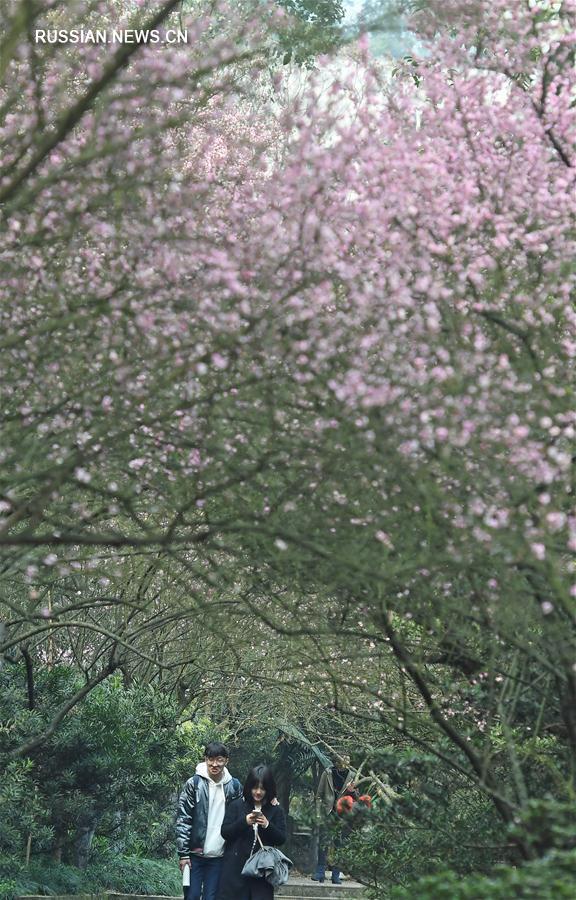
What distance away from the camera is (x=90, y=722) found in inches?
662

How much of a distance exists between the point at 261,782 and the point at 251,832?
17.0 inches

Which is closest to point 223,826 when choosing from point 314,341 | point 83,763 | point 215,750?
point 215,750

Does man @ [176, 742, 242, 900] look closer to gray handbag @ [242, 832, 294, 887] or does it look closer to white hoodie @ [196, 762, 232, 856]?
white hoodie @ [196, 762, 232, 856]

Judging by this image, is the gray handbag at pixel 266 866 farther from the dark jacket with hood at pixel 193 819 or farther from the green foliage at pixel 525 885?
the green foliage at pixel 525 885

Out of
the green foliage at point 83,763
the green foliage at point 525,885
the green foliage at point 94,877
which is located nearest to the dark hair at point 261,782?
the green foliage at point 525,885

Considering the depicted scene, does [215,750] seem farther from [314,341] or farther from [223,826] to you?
[314,341]

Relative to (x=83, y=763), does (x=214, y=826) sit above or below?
below

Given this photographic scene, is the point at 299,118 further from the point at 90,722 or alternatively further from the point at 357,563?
the point at 90,722

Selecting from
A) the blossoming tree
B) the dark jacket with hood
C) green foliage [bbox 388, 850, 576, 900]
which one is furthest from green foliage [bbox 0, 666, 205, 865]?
green foliage [bbox 388, 850, 576, 900]

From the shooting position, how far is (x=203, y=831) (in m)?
11.2

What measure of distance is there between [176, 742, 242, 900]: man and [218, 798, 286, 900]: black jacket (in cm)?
53

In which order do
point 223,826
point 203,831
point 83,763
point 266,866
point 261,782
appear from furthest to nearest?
point 83,763 < point 203,831 < point 223,826 < point 261,782 < point 266,866

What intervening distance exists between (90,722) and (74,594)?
1.97m

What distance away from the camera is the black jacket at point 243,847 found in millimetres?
10461
